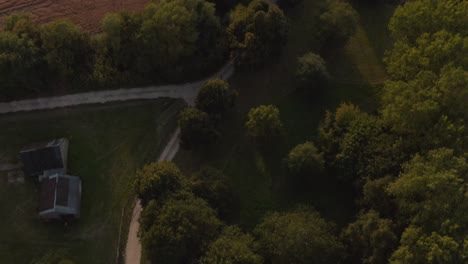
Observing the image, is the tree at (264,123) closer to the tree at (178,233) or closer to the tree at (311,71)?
the tree at (311,71)

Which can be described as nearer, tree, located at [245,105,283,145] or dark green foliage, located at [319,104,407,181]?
dark green foliage, located at [319,104,407,181]

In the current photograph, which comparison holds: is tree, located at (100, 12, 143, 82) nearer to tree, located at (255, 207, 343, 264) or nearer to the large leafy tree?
the large leafy tree

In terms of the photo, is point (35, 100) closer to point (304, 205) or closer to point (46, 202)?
point (46, 202)

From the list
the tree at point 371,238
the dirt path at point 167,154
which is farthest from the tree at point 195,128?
the tree at point 371,238

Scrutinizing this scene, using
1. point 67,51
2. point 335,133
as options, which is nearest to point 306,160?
point 335,133

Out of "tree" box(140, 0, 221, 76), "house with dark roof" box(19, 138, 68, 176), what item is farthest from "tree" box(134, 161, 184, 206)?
"tree" box(140, 0, 221, 76)

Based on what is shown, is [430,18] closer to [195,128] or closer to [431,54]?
[431,54]
